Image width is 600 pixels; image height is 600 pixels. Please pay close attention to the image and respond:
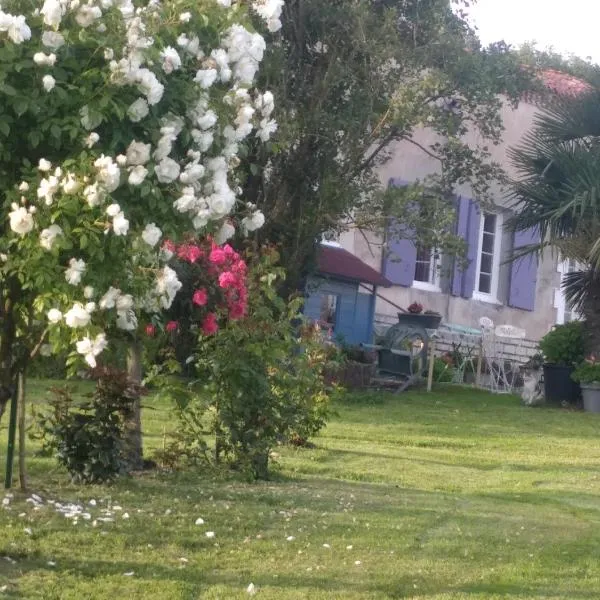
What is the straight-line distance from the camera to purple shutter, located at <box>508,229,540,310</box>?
25625 mm

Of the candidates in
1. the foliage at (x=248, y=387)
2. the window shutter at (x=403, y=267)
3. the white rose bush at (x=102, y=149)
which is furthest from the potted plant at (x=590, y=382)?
the white rose bush at (x=102, y=149)

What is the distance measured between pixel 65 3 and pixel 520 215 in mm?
16252

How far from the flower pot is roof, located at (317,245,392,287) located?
4624 millimetres

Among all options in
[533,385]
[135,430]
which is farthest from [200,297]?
[533,385]

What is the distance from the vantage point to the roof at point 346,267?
2173 centimetres

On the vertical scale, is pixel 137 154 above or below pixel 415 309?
below

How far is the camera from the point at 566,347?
20.1 meters

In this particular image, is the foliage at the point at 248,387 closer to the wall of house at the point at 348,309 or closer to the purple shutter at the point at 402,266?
the wall of house at the point at 348,309

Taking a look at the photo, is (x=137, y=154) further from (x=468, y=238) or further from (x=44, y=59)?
(x=468, y=238)

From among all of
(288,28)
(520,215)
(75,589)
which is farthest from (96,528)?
(520,215)

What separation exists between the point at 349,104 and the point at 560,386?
5.70 metres

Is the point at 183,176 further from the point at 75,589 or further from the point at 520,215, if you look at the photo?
the point at 520,215

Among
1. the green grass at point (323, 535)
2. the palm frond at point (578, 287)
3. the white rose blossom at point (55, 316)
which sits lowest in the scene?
the green grass at point (323, 535)

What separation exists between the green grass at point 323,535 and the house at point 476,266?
11803 mm
